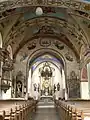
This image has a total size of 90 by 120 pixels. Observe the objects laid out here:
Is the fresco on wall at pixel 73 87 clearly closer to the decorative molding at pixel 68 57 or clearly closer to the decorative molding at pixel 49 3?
the decorative molding at pixel 68 57

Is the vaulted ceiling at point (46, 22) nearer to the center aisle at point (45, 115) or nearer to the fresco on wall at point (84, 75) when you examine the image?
the fresco on wall at point (84, 75)

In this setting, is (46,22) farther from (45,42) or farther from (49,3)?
(49,3)

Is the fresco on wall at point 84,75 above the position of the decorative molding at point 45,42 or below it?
below

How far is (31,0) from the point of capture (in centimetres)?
1064

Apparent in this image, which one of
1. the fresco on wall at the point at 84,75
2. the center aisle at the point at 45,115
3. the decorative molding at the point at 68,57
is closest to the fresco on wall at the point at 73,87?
the fresco on wall at the point at 84,75

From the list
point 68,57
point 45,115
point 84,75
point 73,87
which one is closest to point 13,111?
point 45,115

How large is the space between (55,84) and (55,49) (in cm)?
1267

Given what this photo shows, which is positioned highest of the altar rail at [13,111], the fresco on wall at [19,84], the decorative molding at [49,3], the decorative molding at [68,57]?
the decorative molding at [49,3]

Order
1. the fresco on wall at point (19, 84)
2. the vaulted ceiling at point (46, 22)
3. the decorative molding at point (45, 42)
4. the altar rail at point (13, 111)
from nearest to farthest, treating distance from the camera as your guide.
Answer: the altar rail at point (13, 111) → the vaulted ceiling at point (46, 22) → the fresco on wall at point (19, 84) → the decorative molding at point (45, 42)

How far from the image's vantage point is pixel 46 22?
16.4m

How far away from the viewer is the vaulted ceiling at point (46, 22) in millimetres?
10977

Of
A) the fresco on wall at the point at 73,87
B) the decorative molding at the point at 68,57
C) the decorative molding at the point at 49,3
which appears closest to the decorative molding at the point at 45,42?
the decorative molding at the point at 68,57

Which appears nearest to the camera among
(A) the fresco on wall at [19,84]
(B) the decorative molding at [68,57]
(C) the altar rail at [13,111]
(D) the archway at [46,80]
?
(C) the altar rail at [13,111]

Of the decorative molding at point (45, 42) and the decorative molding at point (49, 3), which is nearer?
the decorative molding at point (49, 3)
